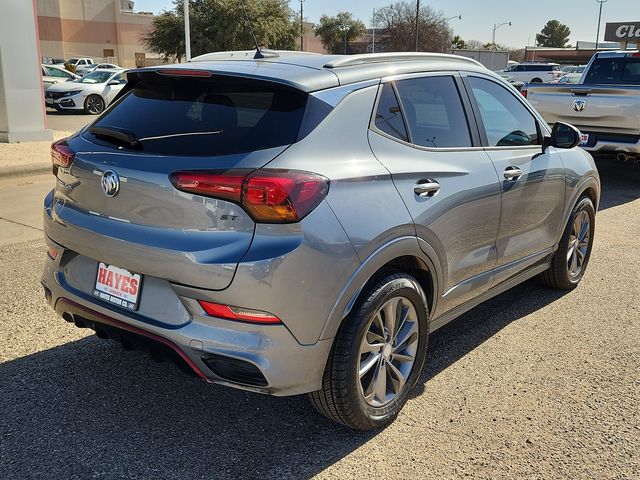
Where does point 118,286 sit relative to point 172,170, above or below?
below

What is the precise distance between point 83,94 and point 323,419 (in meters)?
19.1

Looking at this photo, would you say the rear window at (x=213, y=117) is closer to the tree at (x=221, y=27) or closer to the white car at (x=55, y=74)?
the white car at (x=55, y=74)

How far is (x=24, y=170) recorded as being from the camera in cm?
962

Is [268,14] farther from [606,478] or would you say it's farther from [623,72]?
[606,478]

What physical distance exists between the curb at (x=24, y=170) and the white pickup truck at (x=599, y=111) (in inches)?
310

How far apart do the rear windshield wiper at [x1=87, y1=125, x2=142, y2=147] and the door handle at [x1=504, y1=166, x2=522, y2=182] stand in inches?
88.0

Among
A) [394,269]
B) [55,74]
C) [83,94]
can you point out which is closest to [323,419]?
[394,269]

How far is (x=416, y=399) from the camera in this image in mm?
3473

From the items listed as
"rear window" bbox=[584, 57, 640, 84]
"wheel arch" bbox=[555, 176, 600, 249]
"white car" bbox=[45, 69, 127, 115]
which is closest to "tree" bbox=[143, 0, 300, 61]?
"white car" bbox=[45, 69, 127, 115]

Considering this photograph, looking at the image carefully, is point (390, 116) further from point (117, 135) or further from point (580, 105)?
point (580, 105)

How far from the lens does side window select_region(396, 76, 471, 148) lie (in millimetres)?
3332

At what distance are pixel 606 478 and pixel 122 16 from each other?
7936 centimetres

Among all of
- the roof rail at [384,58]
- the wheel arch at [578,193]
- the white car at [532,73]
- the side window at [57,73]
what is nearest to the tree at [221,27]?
the white car at [532,73]

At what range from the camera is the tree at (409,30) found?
7125cm
